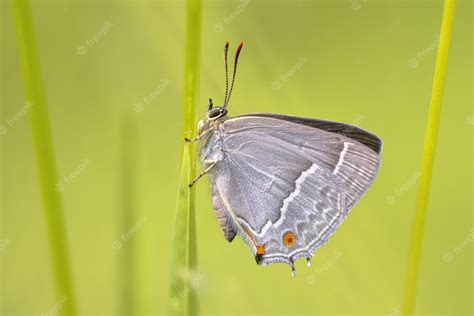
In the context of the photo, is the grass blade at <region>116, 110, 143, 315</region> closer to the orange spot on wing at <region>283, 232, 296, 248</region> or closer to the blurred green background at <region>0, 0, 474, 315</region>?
the blurred green background at <region>0, 0, 474, 315</region>

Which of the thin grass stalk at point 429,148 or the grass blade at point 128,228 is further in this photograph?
the grass blade at point 128,228

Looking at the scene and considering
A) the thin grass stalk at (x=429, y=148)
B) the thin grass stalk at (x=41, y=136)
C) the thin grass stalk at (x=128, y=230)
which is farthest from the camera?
the thin grass stalk at (x=128, y=230)

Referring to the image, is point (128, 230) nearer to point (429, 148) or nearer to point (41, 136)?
point (41, 136)

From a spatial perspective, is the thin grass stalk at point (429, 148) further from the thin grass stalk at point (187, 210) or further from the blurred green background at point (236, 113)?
the blurred green background at point (236, 113)

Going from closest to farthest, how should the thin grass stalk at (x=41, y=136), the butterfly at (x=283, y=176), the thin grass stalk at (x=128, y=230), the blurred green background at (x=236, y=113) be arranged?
the thin grass stalk at (x=41, y=136)
the thin grass stalk at (x=128, y=230)
the butterfly at (x=283, y=176)
the blurred green background at (x=236, y=113)

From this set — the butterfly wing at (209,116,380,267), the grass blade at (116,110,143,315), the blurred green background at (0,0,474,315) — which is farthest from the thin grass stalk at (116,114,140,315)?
the butterfly wing at (209,116,380,267)

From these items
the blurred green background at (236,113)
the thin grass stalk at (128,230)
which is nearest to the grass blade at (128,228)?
the thin grass stalk at (128,230)

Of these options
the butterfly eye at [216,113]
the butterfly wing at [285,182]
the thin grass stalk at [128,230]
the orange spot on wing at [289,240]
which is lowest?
the thin grass stalk at [128,230]
